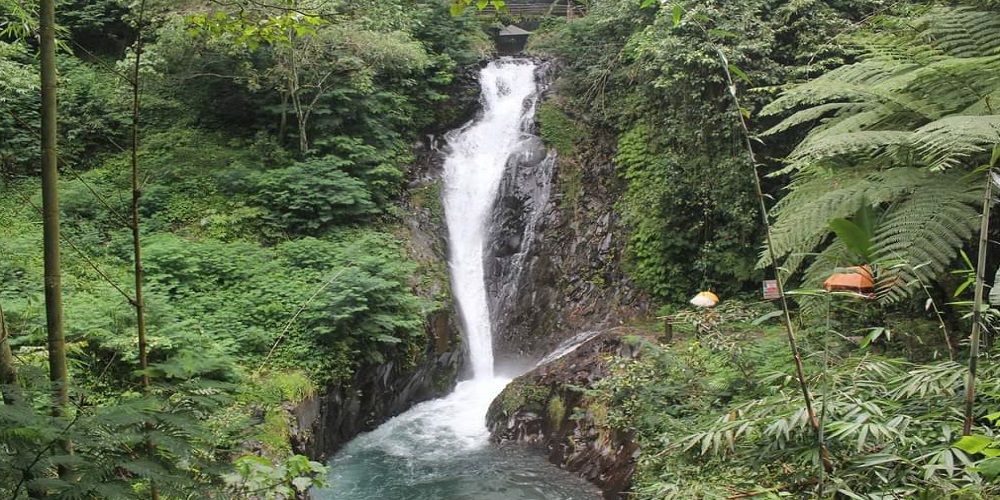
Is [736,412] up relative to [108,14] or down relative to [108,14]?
down

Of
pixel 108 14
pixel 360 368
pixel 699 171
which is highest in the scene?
pixel 108 14

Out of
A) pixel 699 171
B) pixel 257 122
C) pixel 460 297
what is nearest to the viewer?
pixel 699 171

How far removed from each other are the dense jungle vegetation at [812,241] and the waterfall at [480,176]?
1.29 m

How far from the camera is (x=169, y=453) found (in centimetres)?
248

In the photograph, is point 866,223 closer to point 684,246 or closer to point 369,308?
point 369,308

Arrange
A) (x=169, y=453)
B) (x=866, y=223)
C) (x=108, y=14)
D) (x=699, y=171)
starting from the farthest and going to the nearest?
(x=108, y=14)
(x=699, y=171)
(x=169, y=453)
(x=866, y=223)

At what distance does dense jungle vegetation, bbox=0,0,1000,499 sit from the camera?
2.44m

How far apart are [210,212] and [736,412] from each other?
9.09 m

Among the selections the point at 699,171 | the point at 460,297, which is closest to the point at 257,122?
the point at 460,297

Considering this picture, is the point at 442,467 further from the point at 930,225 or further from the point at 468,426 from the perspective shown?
the point at 930,225

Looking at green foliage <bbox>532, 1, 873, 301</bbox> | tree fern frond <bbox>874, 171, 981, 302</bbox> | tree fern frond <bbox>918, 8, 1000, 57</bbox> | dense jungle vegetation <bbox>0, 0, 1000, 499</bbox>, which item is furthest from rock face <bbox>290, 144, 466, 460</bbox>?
tree fern frond <bbox>918, 8, 1000, 57</bbox>

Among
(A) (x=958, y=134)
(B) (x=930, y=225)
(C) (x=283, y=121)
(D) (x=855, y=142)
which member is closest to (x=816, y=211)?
(D) (x=855, y=142)

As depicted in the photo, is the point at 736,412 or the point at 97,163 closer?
the point at 736,412

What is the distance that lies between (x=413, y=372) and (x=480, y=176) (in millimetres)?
5209
